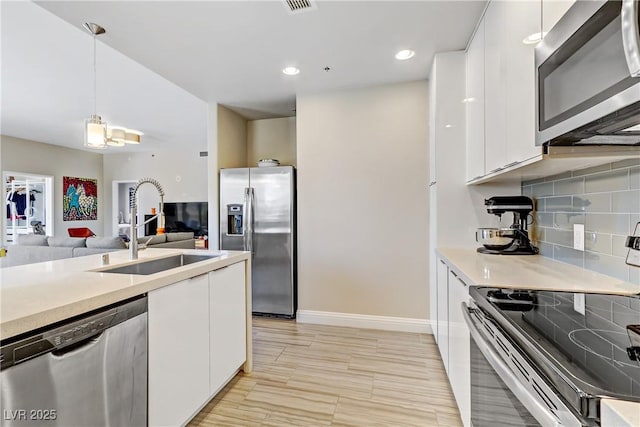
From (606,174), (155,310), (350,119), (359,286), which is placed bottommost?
(359,286)

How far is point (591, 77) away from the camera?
920 millimetres

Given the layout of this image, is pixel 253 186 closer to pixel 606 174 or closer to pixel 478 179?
pixel 478 179

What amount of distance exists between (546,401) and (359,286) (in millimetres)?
2630

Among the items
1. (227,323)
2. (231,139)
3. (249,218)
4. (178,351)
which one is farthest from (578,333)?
(231,139)

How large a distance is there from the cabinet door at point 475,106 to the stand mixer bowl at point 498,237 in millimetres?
399

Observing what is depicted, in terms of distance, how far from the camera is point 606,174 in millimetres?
1395

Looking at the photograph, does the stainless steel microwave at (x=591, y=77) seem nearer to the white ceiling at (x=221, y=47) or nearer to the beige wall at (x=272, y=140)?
the white ceiling at (x=221, y=47)

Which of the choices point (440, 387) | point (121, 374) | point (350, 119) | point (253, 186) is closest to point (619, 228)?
point (440, 387)

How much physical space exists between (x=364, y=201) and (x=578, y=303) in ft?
7.40

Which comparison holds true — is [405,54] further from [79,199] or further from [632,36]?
[79,199]

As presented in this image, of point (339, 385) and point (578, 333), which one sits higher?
point (578, 333)

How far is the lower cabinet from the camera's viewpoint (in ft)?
4.65

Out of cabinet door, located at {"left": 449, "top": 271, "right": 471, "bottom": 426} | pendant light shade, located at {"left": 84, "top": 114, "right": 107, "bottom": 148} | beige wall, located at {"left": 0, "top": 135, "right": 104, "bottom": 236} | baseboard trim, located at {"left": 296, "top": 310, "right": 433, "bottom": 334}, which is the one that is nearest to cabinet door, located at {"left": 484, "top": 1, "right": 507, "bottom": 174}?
cabinet door, located at {"left": 449, "top": 271, "right": 471, "bottom": 426}

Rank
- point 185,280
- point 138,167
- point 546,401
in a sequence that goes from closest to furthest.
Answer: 1. point 546,401
2. point 185,280
3. point 138,167
